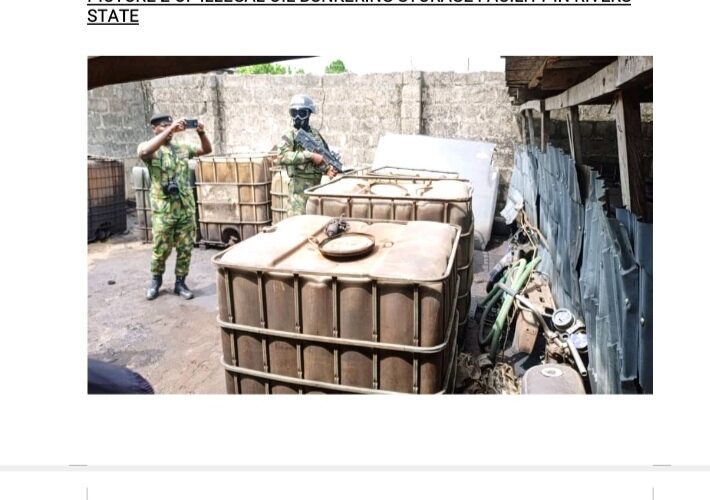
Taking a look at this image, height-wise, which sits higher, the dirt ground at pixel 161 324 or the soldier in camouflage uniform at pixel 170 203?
the soldier in camouflage uniform at pixel 170 203

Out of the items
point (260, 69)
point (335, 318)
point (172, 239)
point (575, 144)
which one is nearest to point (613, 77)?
point (575, 144)

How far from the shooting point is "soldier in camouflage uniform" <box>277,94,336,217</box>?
18.4ft

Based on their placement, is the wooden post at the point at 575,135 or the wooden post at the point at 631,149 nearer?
the wooden post at the point at 631,149

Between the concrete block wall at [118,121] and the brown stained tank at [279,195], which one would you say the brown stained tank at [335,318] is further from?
the concrete block wall at [118,121]

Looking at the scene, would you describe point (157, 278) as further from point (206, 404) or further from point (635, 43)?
point (635, 43)

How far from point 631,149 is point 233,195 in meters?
5.76

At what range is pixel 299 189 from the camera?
5.84 metres

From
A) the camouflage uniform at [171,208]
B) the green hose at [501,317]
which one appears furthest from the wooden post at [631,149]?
the camouflage uniform at [171,208]

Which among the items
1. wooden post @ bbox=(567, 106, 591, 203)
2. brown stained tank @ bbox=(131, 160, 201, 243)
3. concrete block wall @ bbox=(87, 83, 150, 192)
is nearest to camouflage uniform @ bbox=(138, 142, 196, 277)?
brown stained tank @ bbox=(131, 160, 201, 243)

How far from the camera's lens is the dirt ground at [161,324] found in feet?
13.8

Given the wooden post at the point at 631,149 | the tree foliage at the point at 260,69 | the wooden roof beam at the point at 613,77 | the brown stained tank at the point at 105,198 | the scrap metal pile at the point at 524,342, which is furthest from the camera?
the tree foliage at the point at 260,69

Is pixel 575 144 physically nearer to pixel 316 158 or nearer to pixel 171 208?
pixel 316 158

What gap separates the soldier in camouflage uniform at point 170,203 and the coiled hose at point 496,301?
316 centimetres
